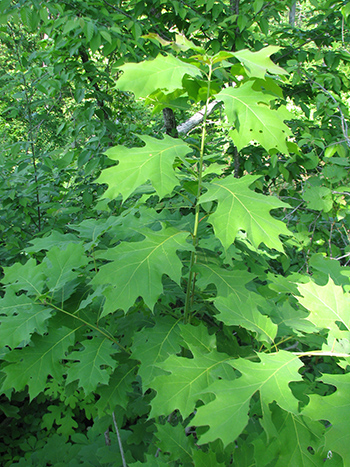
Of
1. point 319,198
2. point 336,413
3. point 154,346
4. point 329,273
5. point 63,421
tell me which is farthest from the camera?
point 319,198

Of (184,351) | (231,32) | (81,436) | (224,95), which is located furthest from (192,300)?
(231,32)

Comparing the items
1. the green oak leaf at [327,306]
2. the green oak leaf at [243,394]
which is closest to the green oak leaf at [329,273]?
the green oak leaf at [327,306]

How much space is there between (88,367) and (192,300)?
473mm

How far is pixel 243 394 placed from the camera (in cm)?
81

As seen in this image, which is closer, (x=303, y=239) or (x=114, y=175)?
(x=114, y=175)

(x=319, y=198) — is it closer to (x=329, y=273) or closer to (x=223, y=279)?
(x=329, y=273)

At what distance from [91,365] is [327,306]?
2.55 ft

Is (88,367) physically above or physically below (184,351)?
above

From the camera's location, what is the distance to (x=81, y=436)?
2166 millimetres

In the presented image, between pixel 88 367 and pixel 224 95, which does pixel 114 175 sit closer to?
pixel 224 95

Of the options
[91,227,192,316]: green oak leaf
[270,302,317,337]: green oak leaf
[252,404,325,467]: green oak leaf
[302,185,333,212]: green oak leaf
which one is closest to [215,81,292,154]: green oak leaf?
[91,227,192,316]: green oak leaf

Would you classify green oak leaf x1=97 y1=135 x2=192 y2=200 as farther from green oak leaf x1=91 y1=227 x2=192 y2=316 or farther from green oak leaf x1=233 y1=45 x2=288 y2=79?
green oak leaf x1=233 y1=45 x2=288 y2=79

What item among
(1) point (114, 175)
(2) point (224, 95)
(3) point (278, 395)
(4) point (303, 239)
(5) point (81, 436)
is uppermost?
(2) point (224, 95)

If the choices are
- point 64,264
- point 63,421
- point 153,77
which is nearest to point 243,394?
point 64,264
